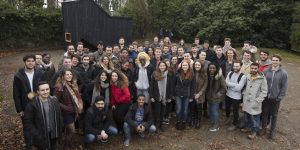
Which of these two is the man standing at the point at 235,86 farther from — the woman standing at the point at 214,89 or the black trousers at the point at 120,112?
the black trousers at the point at 120,112

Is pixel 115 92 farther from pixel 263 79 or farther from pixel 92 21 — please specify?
pixel 92 21

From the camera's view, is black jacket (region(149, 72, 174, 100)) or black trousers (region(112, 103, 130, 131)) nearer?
black trousers (region(112, 103, 130, 131))

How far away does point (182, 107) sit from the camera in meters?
6.80

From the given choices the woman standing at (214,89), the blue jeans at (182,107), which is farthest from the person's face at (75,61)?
the woman standing at (214,89)

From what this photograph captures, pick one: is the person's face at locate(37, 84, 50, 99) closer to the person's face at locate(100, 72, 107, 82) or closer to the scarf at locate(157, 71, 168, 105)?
the person's face at locate(100, 72, 107, 82)

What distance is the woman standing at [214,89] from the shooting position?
6.52 meters

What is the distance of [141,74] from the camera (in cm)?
662

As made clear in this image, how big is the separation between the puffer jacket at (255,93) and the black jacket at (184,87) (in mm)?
1178

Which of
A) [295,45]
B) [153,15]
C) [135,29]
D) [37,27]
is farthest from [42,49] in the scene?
[295,45]

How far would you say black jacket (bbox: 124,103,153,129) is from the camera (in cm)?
602

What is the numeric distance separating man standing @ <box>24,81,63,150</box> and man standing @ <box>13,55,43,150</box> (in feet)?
1.56

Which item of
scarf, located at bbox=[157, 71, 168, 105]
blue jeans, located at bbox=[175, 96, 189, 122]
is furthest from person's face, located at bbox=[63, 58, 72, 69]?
blue jeans, located at bbox=[175, 96, 189, 122]

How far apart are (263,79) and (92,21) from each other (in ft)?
35.1

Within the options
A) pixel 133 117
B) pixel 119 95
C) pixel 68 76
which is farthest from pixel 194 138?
pixel 68 76
